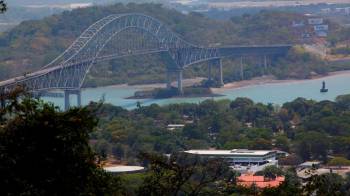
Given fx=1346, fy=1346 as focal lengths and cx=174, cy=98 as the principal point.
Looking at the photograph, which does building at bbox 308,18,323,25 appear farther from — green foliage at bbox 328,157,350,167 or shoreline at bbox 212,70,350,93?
green foliage at bbox 328,157,350,167

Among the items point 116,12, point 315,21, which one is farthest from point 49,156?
point 315,21

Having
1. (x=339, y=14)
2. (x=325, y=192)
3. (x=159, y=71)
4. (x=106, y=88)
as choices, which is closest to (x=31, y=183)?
(x=325, y=192)

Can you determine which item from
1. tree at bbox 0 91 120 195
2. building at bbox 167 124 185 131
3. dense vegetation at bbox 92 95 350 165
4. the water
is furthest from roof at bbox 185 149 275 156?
tree at bbox 0 91 120 195

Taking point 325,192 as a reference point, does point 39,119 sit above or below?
above

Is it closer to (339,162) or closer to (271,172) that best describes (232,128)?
(339,162)

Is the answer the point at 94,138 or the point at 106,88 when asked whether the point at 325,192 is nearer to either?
the point at 94,138
